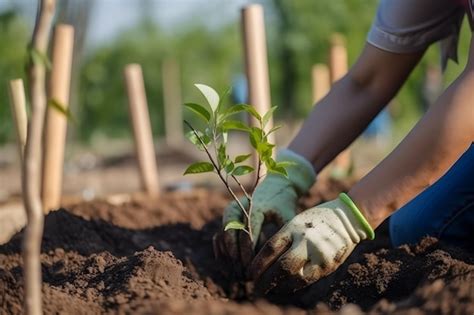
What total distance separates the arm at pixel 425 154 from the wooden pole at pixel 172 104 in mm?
11846

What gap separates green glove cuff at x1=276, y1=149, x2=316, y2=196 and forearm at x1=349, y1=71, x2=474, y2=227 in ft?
1.95

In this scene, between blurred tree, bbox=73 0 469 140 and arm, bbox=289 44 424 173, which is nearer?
arm, bbox=289 44 424 173

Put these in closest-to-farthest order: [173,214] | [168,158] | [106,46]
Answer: [173,214] → [168,158] → [106,46]

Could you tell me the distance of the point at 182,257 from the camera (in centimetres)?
270

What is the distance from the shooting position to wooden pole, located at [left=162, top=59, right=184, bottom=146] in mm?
14352

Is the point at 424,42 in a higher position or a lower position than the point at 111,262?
higher

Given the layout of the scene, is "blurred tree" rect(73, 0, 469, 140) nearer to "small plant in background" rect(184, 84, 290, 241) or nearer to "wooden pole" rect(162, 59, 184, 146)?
"wooden pole" rect(162, 59, 184, 146)

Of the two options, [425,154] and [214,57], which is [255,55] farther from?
[214,57]

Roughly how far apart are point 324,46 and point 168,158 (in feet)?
14.6

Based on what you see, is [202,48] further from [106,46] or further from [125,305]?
[125,305]

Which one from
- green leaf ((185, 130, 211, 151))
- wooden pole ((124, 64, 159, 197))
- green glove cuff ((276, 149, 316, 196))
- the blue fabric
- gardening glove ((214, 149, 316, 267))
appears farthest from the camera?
wooden pole ((124, 64, 159, 197))

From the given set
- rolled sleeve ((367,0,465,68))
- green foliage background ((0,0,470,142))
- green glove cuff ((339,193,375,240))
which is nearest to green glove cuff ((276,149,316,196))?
rolled sleeve ((367,0,465,68))

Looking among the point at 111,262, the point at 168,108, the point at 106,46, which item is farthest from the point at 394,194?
the point at 106,46

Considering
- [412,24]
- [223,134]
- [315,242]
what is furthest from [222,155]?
[412,24]
